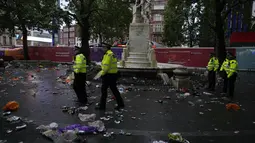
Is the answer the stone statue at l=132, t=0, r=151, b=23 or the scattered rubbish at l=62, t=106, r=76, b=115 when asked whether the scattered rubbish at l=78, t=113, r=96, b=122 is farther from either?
the stone statue at l=132, t=0, r=151, b=23

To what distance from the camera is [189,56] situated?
2238cm

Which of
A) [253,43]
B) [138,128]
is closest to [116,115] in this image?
[138,128]

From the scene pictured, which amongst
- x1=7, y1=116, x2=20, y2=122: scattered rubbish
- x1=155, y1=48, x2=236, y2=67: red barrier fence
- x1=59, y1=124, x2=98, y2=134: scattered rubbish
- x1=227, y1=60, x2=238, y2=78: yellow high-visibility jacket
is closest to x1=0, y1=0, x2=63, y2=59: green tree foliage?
x1=155, y1=48, x2=236, y2=67: red barrier fence

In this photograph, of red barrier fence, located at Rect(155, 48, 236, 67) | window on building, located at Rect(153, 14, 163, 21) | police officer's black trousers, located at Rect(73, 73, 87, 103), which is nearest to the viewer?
police officer's black trousers, located at Rect(73, 73, 87, 103)

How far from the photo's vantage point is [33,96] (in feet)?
28.3

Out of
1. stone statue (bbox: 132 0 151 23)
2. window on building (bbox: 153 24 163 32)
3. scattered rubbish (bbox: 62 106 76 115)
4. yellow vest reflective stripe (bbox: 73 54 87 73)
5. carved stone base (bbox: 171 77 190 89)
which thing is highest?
window on building (bbox: 153 24 163 32)

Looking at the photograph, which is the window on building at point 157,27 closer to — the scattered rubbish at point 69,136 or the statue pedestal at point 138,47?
the statue pedestal at point 138,47

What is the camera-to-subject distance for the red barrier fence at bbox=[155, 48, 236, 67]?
71.8 ft

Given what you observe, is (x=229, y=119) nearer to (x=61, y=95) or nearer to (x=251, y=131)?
(x=251, y=131)

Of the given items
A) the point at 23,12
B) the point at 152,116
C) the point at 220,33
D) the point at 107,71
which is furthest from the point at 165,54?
the point at 152,116

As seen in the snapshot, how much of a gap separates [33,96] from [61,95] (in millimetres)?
966

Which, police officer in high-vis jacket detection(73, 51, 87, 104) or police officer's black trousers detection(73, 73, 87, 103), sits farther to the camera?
police officer's black trousers detection(73, 73, 87, 103)

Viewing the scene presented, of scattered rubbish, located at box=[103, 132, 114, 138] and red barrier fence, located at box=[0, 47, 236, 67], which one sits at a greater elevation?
red barrier fence, located at box=[0, 47, 236, 67]

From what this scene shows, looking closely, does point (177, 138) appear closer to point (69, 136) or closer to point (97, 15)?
point (69, 136)
